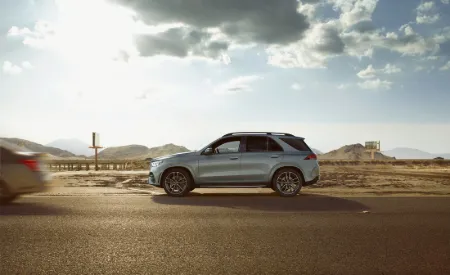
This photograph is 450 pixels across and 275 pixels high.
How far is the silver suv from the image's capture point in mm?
12508

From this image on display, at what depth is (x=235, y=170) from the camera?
1259 centimetres

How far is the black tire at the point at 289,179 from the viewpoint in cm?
1245

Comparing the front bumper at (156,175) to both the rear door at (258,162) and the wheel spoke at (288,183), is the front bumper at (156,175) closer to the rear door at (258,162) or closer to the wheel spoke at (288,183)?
the rear door at (258,162)

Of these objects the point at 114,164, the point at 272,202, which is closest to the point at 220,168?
the point at 272,202

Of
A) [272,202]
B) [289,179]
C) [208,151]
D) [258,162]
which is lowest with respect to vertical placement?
[272,202]

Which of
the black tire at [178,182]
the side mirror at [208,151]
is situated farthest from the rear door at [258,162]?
the black tire at [178,182]

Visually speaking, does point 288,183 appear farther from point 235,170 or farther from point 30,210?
point 30,210

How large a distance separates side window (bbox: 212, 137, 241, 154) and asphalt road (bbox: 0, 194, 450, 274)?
2.34 metres

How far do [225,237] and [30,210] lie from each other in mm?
5217

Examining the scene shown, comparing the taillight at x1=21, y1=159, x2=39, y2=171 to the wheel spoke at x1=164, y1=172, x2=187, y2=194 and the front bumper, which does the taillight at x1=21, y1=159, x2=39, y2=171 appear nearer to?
the front bumper

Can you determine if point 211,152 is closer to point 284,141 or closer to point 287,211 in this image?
point 284,141

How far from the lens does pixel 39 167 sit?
35.8 feet

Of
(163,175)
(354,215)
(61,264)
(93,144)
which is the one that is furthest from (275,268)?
(93,144)

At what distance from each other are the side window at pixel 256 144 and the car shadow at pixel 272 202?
4.80 ft
